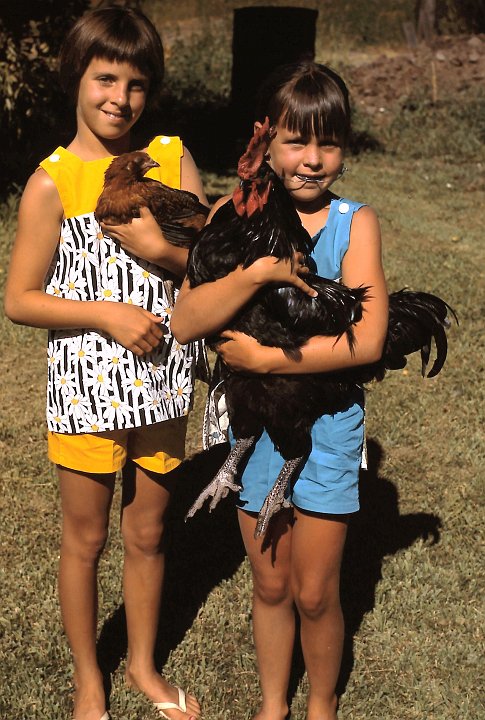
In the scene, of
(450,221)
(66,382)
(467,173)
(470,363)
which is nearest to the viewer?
(66,382)

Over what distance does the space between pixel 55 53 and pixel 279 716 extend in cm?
778

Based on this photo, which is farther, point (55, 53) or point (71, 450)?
point (55, 53)

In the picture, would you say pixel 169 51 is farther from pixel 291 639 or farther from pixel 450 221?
pixel 291 639

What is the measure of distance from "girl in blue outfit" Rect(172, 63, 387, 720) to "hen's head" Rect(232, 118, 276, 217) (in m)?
0.11

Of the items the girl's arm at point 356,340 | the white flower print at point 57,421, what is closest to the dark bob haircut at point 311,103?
the girl's arm at point 356,340

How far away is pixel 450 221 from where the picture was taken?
1033cm

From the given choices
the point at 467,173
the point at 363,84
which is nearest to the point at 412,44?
the point at 363,84

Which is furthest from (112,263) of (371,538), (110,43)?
(371,538)

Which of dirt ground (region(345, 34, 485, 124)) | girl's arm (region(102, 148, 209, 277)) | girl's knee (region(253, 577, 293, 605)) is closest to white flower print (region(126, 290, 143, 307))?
girl's arm (region(102, 148, 209, 277))

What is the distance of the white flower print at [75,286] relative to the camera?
9.48ft

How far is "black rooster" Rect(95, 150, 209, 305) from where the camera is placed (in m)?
2.73

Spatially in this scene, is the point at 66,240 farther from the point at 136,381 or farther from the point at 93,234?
the point at 136,381

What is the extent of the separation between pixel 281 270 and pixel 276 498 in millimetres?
754

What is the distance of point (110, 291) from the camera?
289 centimetres
